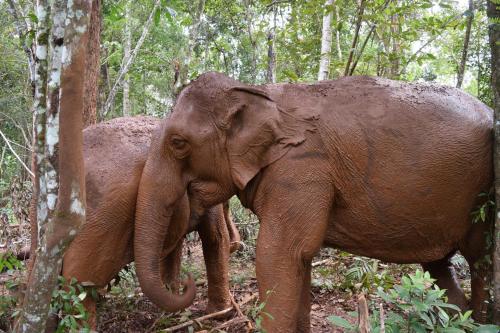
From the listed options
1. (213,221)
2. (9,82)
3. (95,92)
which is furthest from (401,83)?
(9,82)

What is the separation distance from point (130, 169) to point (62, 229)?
1694 mm

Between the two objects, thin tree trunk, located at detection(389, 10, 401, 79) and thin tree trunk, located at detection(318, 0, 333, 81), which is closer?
thin tree trunk, located at detection(389, 10, 401, 79)

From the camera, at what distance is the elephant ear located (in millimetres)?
3850

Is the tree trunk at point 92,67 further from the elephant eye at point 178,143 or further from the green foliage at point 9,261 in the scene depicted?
the green foliage at point 9,261

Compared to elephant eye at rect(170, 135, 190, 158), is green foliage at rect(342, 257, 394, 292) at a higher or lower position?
lower

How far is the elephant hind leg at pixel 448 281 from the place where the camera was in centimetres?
466

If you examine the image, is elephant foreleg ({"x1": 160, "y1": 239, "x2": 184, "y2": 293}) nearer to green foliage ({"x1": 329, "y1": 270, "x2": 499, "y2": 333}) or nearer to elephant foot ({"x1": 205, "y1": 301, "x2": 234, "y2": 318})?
elephant foot ({"x1": 205, "y1": 301, "x2": 234, "y2": 318})

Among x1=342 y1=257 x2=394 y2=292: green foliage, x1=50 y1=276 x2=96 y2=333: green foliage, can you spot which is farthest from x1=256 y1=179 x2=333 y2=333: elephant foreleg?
x1=342 y1=257 x2=394 y2=292: green foliage

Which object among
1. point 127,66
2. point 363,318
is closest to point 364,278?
point 363,318

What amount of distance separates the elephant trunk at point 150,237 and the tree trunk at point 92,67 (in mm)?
2335

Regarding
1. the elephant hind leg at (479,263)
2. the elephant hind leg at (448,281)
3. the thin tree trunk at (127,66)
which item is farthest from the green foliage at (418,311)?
the thin tree trunk at (127,66)

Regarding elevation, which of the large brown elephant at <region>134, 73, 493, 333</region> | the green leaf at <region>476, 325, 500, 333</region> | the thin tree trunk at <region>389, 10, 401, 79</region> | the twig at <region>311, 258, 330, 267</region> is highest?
the thin tree trunk at <region>389, 10, 401, 79</region>

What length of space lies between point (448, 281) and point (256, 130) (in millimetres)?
2393

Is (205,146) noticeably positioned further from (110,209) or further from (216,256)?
(216,256)
